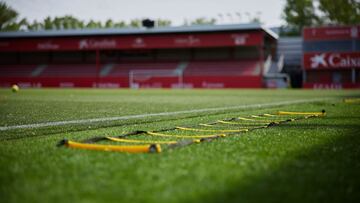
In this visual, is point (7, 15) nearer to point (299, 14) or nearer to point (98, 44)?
point (98, 44)

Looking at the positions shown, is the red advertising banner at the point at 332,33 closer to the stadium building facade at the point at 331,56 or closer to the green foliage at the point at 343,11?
the stadium building facade at the point at 331,56

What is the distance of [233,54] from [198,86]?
721cm

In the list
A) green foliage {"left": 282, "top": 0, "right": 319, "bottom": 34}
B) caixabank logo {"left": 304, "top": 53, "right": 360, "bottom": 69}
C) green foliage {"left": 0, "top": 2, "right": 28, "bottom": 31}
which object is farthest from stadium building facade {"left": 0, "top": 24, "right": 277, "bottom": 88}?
green foliage {"left": 282, "top": 0, "right": 319, "bottom": 34}

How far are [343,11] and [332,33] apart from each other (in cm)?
2172

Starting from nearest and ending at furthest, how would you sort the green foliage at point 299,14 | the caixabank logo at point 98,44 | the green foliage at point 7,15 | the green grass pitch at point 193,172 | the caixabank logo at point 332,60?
the green grass pitch at point 193,172
the green foliage at point 7,15
the caixabank logo at point 332,60
the caixabank logo at point 98,44
the green foliage at point 299,14

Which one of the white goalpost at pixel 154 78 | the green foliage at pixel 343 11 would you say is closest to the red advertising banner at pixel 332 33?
the white goalpost at pixel 154 78

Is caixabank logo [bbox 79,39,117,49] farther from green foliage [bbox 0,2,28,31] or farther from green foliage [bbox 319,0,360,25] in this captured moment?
green foliage [bbox 319,0,360,25]

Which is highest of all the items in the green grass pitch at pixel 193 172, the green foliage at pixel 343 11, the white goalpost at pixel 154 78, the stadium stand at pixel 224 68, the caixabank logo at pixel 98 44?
the green foliage at pixel 343 11

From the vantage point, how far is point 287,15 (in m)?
69.8

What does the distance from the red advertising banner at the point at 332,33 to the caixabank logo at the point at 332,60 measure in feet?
5.60

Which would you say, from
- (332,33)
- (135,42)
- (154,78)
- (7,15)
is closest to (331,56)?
(332,33)

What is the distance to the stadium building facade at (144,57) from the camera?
41344mm

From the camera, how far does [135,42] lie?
44750 millimetres

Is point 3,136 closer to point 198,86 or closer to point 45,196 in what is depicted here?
point 45,196
